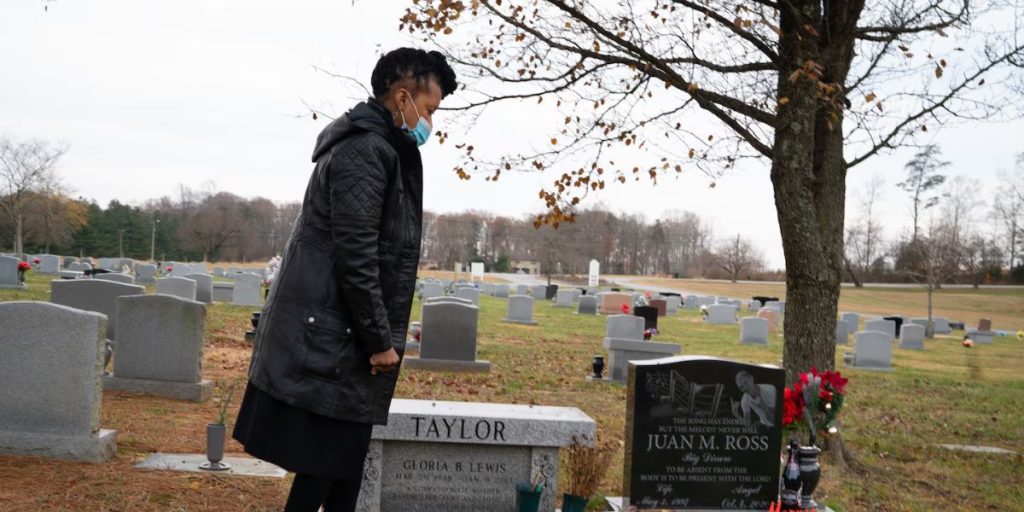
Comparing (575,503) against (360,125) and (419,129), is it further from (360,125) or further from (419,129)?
(360,125)

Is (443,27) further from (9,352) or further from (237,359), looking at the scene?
(237,359)

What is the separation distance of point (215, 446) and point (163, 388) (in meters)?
3.72

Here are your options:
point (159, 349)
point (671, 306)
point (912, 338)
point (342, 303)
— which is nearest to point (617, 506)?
point (342, 303)

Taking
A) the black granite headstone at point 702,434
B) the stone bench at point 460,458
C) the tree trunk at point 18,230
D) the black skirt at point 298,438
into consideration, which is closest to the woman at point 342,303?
the black skirt at point 298,438

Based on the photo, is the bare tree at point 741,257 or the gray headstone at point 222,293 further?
the bare tree at point 741,257

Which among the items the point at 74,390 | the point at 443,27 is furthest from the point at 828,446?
the point at 74,390

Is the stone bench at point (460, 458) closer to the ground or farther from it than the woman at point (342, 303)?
closer to the ground

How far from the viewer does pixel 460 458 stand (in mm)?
5543

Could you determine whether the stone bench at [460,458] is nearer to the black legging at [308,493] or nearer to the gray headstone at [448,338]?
the black legging at [308,493]

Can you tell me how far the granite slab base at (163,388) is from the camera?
32.0ft

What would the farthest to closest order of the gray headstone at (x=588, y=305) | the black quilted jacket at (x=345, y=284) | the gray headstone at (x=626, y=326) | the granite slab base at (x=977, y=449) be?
the gray headstone at (x=588, y=305) < the gray headstone at (x=626, y=326) < the granite slab base at (x=977, y=449) < the black quilted jacket at (x=345, y=284)

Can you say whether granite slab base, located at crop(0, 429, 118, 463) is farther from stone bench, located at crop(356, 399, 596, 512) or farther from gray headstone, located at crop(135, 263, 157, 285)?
gray headstone, located at crop(135, 263, 157, 285)

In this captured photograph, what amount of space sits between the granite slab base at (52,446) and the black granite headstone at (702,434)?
3.84 meters

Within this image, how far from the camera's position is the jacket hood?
3299 mm
